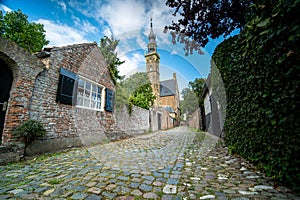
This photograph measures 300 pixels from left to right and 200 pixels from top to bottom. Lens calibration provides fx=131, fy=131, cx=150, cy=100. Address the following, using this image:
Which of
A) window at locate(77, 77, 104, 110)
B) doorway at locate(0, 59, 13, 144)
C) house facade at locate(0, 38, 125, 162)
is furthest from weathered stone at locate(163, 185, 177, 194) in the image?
window at locate(77, 77, 104, 110)

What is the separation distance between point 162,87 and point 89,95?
36889 millimetres

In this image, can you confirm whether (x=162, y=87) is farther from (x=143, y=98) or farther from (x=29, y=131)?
(x=29, y=131)

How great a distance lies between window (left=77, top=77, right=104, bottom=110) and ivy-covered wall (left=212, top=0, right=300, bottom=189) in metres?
5.53

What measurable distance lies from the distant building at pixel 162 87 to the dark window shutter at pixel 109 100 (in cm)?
2247

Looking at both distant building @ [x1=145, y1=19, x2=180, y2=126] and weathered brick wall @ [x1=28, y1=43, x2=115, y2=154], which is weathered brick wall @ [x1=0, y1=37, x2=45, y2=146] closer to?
weathered brick wall @ [x1=28, y1=43, x2=115, y2=154]

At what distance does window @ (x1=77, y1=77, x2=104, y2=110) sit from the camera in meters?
5.44

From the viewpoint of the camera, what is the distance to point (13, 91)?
3.31 m

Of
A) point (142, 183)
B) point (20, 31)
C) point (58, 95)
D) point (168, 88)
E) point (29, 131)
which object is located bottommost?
point (142, 183)

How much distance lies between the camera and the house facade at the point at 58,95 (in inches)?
130

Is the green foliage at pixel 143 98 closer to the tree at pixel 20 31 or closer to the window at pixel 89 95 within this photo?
the window at pixel 89 95

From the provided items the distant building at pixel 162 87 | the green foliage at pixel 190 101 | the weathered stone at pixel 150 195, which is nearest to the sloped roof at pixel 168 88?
the distant building at pixel 162 87

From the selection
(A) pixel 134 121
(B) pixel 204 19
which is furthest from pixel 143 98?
(B) pixel 204 19

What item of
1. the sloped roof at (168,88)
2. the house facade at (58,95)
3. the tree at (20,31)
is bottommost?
the house facade at (58,95)

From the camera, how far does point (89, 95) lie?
19.5 feet
